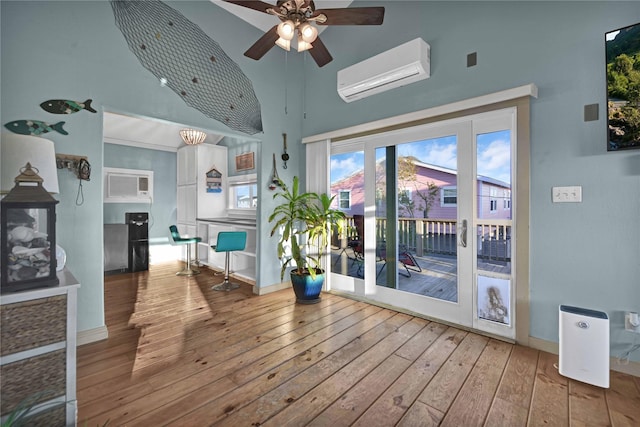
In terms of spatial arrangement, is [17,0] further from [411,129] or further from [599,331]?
[599,331]

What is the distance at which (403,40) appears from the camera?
3160 millimetres

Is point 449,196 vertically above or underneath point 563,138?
underneath

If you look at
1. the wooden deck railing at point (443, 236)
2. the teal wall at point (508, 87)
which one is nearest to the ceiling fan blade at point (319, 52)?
the teal wall at point (508, 87)

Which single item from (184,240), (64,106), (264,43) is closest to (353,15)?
(264,43)

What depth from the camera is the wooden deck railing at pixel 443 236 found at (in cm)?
253

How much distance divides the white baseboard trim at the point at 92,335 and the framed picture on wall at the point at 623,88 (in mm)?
4431

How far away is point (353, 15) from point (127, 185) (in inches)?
212

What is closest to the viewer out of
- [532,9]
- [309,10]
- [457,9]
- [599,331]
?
[599,331]

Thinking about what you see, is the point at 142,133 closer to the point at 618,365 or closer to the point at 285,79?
the point at 285,79

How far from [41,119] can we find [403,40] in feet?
11.7

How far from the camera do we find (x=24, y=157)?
164cm

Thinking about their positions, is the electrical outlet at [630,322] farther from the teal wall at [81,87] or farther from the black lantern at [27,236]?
the teal wall at [81,87]

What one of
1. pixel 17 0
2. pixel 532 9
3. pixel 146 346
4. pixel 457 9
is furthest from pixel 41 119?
pixel 532 9

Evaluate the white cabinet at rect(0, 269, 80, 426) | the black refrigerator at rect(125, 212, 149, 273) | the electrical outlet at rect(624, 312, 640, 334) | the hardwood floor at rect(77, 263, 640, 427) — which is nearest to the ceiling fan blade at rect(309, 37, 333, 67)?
the white cabinet at rect(0, 269, 80, 426)
